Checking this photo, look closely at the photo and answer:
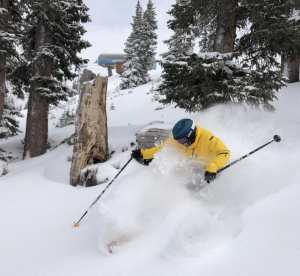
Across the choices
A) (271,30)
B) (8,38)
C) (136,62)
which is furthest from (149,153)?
(136,62)

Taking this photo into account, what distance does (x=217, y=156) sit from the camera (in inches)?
231

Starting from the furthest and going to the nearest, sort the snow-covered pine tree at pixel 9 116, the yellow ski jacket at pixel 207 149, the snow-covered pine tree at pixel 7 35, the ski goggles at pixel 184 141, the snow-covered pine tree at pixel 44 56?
the snow-covered pine tree at pixel 9 116, the snow-covered pine tree at pixel 44 56, the snow-covered pine tree at pixel 7 35, the ski goggles at pixel 184 141, the yellow ski jacket at pixel 207 149

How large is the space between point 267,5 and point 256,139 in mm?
3086

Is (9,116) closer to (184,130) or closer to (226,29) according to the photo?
(226,29)

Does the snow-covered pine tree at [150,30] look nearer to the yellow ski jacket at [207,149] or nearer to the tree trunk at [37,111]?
the tree trunk at [37,111]

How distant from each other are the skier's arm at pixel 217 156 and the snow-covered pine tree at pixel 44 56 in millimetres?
9601

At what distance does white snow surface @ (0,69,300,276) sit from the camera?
15.0 feet

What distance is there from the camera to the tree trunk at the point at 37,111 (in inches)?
569

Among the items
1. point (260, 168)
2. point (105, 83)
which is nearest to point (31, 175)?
point (105, 83)

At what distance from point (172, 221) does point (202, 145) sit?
130cm

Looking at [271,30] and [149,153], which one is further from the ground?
[271,30]

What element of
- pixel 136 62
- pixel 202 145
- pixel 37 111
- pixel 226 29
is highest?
pixel 136 62

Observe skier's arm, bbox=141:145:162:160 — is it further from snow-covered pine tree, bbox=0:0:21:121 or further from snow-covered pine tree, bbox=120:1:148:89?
snow-covered pine tree, bbox=120:1:148:89

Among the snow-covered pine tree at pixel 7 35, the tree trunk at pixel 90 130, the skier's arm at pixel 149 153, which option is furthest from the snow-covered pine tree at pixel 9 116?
the skier's arm at pixel 149 153
